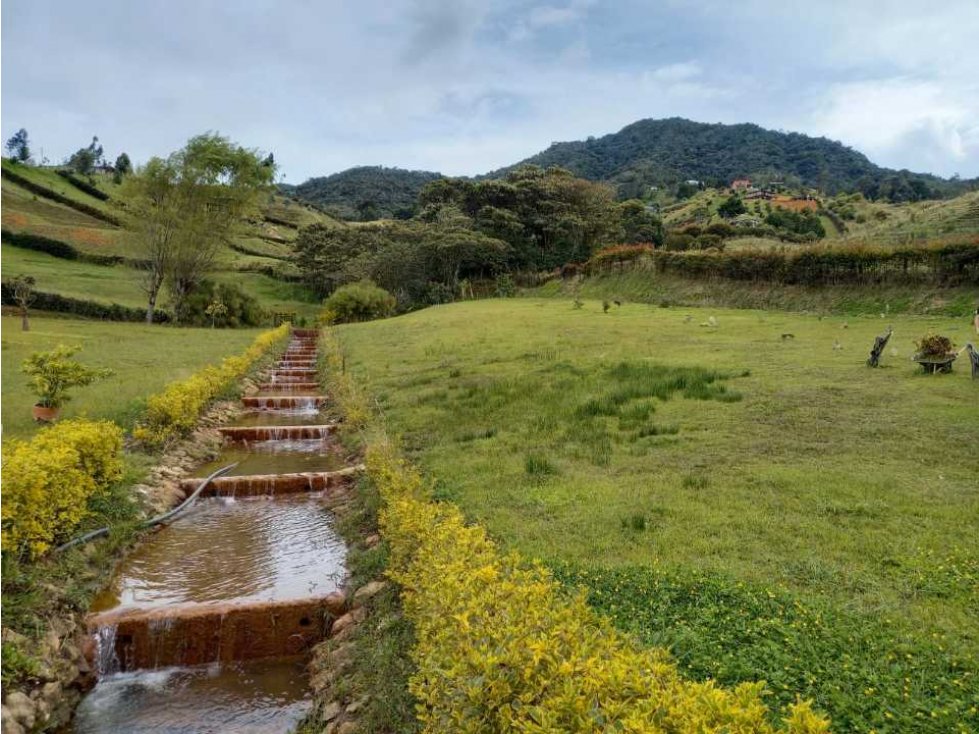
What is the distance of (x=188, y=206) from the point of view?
43.7 meters

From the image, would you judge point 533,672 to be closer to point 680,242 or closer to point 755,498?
point 755,498

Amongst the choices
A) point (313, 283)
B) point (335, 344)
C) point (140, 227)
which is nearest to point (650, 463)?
point (335, 344)

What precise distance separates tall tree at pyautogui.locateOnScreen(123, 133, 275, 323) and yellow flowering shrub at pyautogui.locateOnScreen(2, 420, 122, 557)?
36.4 meters

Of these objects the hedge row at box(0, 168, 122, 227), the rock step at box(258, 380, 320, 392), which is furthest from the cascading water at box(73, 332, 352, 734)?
the hedge row at box(0, 168, 122, 227)

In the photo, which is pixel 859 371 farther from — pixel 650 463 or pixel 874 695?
pixel 874 695

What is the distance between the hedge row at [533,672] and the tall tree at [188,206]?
42788 millimetres

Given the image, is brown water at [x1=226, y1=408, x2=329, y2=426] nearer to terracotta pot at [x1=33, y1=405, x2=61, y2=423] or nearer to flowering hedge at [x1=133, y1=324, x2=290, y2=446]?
flowering hedge at [x1=133, y1=324, x2=290, y2=446]

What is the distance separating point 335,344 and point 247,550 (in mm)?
22986

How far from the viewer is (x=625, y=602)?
545 centimetres

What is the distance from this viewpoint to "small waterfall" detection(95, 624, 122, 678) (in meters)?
6.51

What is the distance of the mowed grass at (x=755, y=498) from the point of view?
451 centimetres

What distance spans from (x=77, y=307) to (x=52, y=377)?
32706 millimetres

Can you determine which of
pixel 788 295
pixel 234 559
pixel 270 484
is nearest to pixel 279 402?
pixel 270 484

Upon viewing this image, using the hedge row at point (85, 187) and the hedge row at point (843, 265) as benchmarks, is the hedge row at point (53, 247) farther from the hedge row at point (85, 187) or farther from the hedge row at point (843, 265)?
the hedge row at point (843, 265)
